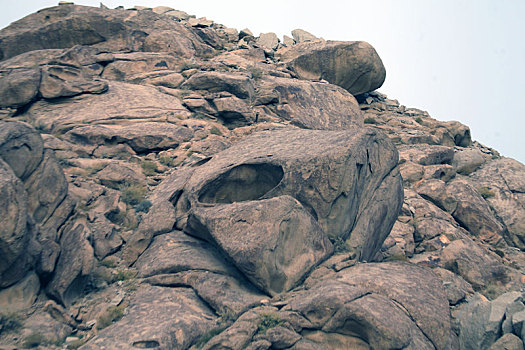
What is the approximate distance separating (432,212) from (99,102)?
57.9 feet

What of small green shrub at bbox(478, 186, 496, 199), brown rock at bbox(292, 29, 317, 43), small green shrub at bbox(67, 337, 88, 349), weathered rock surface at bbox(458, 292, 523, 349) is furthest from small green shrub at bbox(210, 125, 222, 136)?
brown rock at bbox(292, 29, 317, 43)

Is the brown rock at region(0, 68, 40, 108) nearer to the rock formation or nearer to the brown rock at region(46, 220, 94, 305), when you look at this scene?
the rock formation

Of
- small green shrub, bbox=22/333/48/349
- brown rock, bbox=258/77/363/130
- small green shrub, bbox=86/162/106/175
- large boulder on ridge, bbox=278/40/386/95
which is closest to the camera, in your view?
small green shrub, bbox=22/333/48/349

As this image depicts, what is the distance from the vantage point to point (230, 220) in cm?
1120

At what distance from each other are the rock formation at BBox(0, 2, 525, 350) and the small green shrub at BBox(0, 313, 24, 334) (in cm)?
3

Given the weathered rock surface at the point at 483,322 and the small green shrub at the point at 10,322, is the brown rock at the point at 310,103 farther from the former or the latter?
the small green shrub at the point at 10,322

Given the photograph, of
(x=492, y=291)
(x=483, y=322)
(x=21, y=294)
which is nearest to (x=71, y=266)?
(x=21, y=294)

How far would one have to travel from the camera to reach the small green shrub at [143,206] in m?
14.2

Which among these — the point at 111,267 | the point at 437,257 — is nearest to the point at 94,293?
the point at 111,267

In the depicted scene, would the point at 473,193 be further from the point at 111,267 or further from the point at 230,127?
the point at 111,267

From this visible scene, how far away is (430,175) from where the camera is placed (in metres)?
20.7

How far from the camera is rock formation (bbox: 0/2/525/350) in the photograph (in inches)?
361

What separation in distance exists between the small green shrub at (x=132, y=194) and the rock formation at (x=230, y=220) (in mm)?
72

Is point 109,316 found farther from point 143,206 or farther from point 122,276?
point 143,206
